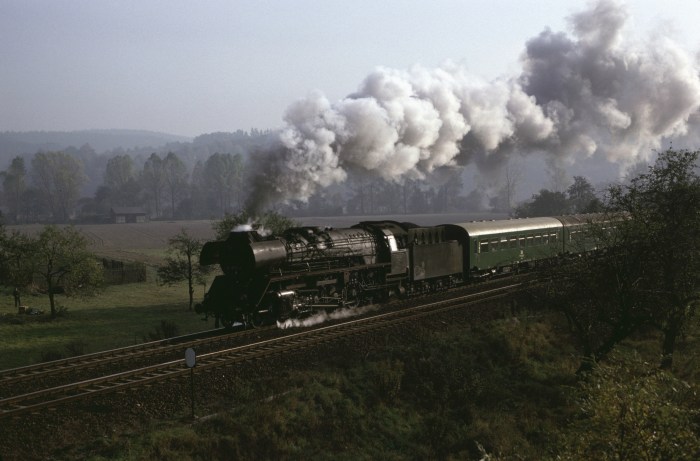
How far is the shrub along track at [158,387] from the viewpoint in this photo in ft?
41.3

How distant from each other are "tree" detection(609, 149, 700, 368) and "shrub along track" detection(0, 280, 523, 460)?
7846 millimetres

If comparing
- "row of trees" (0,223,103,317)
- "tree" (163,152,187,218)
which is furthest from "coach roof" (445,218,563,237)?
"tree" (163,152,187,218)

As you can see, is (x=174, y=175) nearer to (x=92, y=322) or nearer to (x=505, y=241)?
(x=92, y=322)

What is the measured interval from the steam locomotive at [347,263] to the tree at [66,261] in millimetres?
12279

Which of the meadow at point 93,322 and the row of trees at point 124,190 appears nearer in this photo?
the meadow at point 93,322

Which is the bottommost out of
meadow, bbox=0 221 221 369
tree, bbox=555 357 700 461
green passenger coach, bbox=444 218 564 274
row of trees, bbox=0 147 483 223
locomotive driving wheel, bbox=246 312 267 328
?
meadow, bbox=0 221 221 369

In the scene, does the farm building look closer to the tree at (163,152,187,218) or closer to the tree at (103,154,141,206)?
the tree at (103,154,141,206)

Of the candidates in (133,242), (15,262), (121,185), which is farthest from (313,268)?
(121,185)

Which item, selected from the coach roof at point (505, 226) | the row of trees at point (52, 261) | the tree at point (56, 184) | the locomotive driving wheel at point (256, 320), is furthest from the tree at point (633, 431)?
the tree at point (56, 184)

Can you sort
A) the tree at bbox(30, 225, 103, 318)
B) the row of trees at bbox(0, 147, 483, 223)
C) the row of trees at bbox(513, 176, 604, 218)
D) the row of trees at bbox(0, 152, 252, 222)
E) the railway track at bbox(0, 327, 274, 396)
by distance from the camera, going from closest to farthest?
the railway track at bbox(0, 327, 274, 396) < the tree at bbox(30, 225, 103, 318) < the row of trees at bbox(513, 176, 604, 218) < the row of trees at bbox(0, 152, 252, 222) < the row of trees at bbox(0, 147, 483, 223)

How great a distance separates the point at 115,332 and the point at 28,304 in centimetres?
1054

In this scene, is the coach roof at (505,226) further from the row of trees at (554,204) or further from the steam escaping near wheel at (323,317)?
the row of trees at (554,204)

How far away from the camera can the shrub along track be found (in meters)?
12.6

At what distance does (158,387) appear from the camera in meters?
15.0
